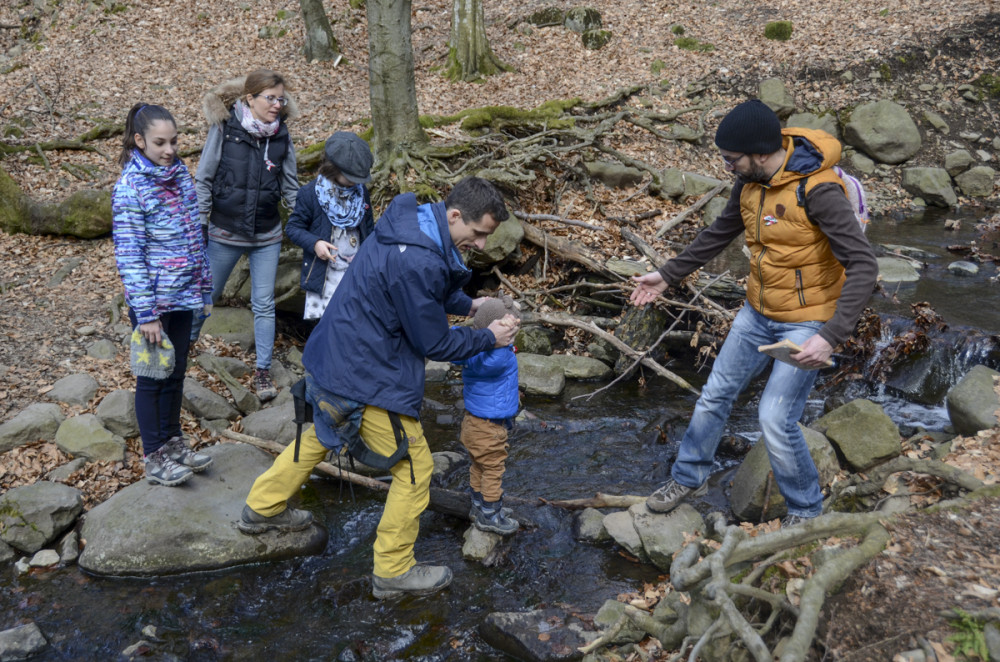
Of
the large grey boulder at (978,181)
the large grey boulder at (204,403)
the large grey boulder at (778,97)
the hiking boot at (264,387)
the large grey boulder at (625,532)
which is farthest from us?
the large grey boulder at (778,97)

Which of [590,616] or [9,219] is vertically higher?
[9,219]

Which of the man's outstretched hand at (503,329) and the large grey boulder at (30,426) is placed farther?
the large grey boulder at (30,426)

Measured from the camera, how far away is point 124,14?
51.2 ft

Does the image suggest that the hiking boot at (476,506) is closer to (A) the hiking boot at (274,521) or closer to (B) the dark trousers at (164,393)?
(A) the hiking boot at (274,521)

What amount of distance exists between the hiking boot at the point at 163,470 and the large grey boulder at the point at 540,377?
319cm

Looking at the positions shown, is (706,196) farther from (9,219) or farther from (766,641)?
(9,219)

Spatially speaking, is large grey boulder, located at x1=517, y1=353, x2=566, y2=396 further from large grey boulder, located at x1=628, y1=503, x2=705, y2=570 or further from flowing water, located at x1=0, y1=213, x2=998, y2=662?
large grey boulder, located at x1=628, y1=503, x2=705, y2=570

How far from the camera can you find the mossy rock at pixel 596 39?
14.5 metres

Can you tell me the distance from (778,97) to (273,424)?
10792mm

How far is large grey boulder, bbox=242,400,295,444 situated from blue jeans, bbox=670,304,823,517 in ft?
10.0

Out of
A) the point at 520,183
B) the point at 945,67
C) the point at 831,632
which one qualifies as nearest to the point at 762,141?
the point at 831,632

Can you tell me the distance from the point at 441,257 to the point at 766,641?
2.27 meters

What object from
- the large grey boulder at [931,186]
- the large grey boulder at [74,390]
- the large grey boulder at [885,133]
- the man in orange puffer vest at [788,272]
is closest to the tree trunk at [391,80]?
the large grey boulder at [74,390]

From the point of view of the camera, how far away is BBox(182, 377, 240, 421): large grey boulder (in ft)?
18.8
